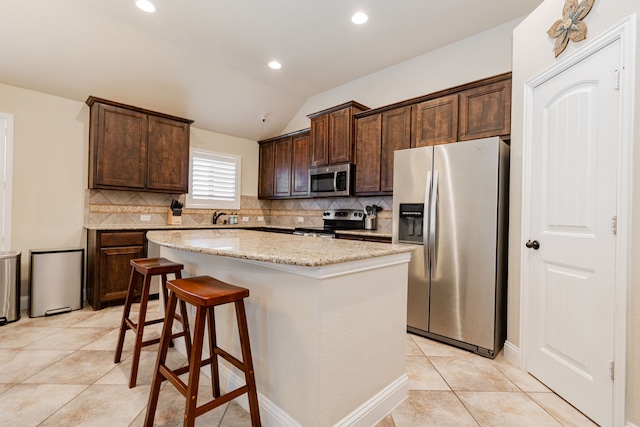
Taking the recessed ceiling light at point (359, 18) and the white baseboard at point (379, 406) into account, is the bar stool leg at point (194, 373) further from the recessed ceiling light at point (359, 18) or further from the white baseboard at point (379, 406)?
the recessed ceiling light at point (359, 18)

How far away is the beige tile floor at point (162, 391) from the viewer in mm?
1627

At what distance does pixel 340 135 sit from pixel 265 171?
193 cm

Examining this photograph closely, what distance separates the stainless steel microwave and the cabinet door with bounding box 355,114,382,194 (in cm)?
12

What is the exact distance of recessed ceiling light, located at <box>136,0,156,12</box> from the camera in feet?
9.11

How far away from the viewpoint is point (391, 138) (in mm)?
3557

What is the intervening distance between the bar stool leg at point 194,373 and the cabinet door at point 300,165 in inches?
134

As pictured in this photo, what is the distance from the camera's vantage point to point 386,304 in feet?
5.60

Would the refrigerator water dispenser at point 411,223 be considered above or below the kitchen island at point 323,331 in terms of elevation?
above

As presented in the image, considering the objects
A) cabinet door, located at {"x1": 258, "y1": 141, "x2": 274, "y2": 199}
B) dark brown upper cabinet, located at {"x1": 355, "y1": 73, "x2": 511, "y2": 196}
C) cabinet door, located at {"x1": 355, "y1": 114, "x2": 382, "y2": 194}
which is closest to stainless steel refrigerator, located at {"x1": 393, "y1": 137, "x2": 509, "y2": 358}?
dark brown upper cabinet, located at {"x1": 355, "y1": 73, "x2": 511, "y2": 196}

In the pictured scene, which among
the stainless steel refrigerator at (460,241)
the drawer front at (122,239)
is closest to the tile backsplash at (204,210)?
the drawer front at (122,239)

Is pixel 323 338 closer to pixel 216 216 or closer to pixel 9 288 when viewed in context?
pixel 9 288

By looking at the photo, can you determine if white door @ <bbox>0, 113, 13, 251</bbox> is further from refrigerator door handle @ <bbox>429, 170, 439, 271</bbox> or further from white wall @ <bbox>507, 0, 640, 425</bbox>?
white wall @ <bbox>507, 0, 640, 425</bbox>

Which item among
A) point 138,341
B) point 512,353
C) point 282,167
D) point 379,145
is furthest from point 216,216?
point 512,353

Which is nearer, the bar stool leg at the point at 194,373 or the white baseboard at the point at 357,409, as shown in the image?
the bar stool leg at the point at 194,373
